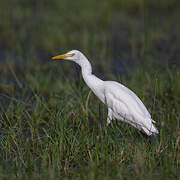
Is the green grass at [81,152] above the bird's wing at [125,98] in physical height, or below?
below

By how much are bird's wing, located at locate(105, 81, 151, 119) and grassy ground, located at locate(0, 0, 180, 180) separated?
0.47ft

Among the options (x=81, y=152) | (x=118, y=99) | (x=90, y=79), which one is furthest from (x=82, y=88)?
(x=81, y=152)

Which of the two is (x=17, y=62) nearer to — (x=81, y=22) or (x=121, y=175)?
(x=81, y=22)

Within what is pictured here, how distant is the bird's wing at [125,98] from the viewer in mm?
4559

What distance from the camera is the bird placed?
4560 millimetres

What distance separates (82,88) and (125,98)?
0.44 metres

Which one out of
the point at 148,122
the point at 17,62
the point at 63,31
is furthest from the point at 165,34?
the point at 148,122

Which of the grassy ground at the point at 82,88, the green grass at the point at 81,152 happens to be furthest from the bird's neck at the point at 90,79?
the green grass at the point at 81,152

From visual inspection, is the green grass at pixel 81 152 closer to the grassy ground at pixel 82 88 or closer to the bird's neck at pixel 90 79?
the grassy ground at pixel 82 88

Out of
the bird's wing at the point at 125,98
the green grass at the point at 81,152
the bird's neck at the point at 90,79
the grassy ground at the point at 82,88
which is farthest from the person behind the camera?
the bird's neck at the point at 90,79

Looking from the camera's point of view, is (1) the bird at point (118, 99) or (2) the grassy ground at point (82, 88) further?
(1) the bird at point (118, 99)

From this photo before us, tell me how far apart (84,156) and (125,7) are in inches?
263

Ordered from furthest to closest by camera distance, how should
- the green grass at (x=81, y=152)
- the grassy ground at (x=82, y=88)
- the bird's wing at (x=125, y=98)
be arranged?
the bird's wing at (x=125, y=98) < the grassy ground at (x=82, y=88) < the green grass at (x=81, y=152)

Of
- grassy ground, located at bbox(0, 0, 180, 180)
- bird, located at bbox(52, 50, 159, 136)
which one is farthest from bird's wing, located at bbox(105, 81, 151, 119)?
grassy ground, located at bbox(0, 0, 180, 180)
